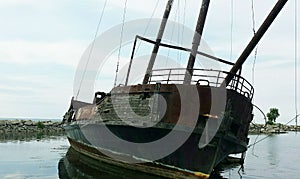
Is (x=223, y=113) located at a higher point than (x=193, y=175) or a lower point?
higher

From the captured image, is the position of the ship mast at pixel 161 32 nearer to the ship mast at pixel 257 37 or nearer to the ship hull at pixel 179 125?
the ship hull at pixel 179 125

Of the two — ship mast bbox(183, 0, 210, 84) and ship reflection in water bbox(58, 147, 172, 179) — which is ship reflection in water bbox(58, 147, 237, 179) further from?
ship mast bbox(183, 0, 210, 84)

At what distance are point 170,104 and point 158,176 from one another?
3099 millimetres

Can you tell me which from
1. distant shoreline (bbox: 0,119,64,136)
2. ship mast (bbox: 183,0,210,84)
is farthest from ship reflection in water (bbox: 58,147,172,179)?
distant shoreline (bbox: 0,119,64,136)

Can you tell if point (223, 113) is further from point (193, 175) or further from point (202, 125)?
point (193, 175)

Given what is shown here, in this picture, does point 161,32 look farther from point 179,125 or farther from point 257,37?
point 179,125

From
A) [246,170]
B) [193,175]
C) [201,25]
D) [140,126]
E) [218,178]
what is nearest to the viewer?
[193,175]

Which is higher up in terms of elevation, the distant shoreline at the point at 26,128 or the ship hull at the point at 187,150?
the ship hull at the point at 187,150

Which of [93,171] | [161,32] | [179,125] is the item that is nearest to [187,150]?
[179,125]

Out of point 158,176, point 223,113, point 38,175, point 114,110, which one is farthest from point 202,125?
point 38,175

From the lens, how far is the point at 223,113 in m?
13.7

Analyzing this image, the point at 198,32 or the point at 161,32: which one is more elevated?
the point at 161,32

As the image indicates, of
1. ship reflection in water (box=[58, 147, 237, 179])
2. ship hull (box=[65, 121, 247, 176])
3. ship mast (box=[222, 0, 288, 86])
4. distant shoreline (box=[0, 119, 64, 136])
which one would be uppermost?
ship mast (box=[222, 0, 288, 86])

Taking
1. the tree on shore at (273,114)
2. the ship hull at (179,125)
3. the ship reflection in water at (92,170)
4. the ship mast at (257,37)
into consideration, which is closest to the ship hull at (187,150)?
the ship hull at (179,125)
